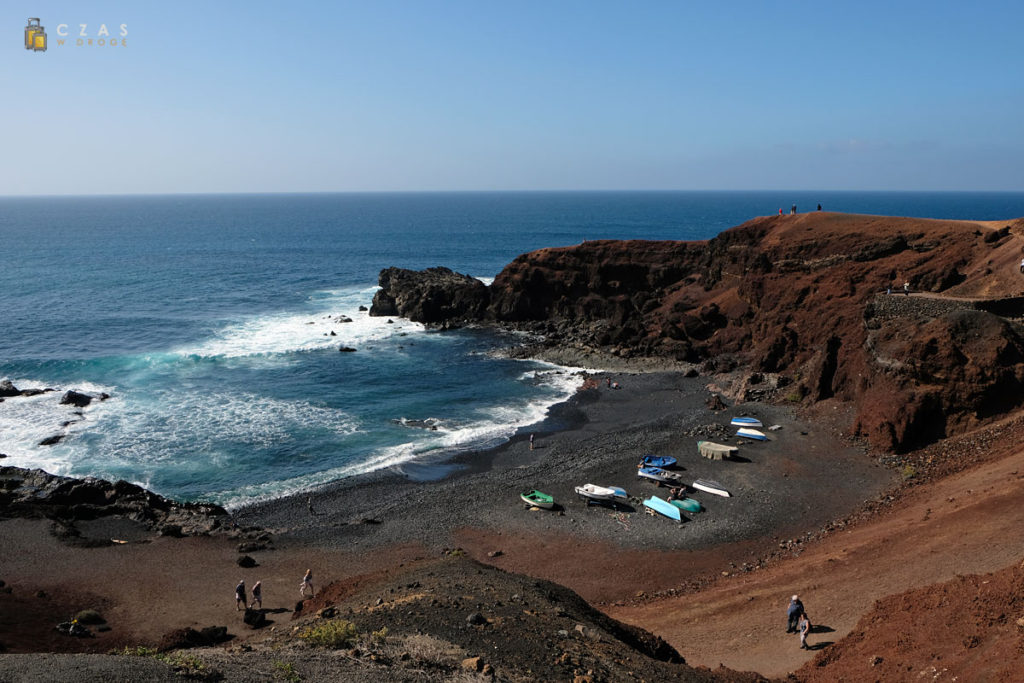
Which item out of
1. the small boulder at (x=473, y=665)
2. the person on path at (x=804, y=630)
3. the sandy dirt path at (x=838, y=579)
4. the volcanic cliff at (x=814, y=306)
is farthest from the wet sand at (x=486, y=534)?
the small boulder at (x=473, y=665)

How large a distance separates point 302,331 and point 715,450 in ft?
158

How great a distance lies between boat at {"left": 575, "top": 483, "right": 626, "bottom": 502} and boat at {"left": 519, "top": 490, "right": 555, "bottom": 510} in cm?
163

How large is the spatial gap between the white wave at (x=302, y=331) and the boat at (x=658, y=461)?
37.0 metres

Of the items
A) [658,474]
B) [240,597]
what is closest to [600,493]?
[658,474]

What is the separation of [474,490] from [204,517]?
13388mm

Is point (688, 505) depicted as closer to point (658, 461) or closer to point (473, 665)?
point (658, 461)

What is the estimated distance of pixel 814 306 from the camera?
167 feet

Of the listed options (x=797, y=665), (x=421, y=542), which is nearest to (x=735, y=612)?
(x=797, y=665)

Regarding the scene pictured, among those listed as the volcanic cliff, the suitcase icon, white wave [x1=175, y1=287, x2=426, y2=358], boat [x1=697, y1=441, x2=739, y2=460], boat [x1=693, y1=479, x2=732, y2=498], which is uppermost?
the suitcase icon

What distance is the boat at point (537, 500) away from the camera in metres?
32.2

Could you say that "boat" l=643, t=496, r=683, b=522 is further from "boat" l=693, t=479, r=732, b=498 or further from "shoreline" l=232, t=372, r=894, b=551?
"boat" l=693, t=479, r=732, b=498

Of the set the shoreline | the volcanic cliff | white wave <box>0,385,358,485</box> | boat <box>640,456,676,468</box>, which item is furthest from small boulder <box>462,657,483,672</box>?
the volcanic cliff

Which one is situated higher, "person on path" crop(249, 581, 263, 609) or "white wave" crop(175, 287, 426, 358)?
"white wave" crop(175, 287, 426, 358)

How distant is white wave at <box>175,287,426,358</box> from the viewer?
205 feet
